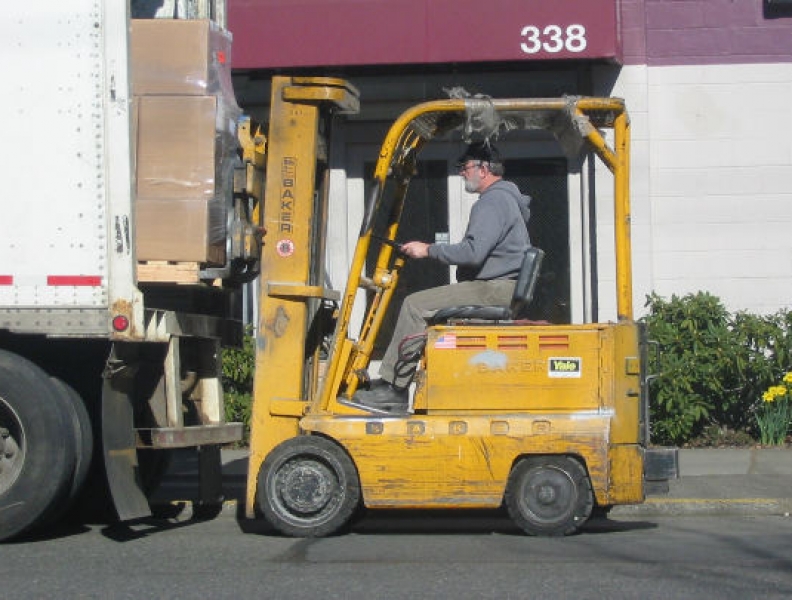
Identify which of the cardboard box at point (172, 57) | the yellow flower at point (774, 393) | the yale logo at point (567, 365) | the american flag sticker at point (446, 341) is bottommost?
the yellow flower at point (774, 393)

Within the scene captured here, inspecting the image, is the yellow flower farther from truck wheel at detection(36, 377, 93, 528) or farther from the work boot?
truck wheel at detection(36, 377, 93, 528)

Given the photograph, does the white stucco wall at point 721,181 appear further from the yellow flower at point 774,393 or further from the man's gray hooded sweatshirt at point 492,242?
the man's gray hooded sweatshirt at point 492,242

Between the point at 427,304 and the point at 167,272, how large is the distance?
5.07ft

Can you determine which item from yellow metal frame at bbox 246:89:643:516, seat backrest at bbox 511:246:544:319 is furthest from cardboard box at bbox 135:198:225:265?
seat backrest at bbox 511:246:544:319

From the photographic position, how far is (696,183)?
1317cm

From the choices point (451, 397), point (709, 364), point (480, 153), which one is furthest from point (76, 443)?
point (709, 364)

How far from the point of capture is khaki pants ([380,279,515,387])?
8.18 meters

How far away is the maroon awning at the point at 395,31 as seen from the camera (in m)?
12.1

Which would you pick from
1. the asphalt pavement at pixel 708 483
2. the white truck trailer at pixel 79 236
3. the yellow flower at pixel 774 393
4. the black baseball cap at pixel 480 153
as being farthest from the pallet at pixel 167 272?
the yellow flower at pixel 774 393

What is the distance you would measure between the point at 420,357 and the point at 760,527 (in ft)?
8.07

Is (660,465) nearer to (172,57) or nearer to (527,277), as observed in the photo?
(527,277)

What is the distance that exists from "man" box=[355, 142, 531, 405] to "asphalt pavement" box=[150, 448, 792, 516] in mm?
1850

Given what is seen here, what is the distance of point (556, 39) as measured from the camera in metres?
12.0

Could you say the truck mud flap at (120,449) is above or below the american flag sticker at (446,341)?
below
